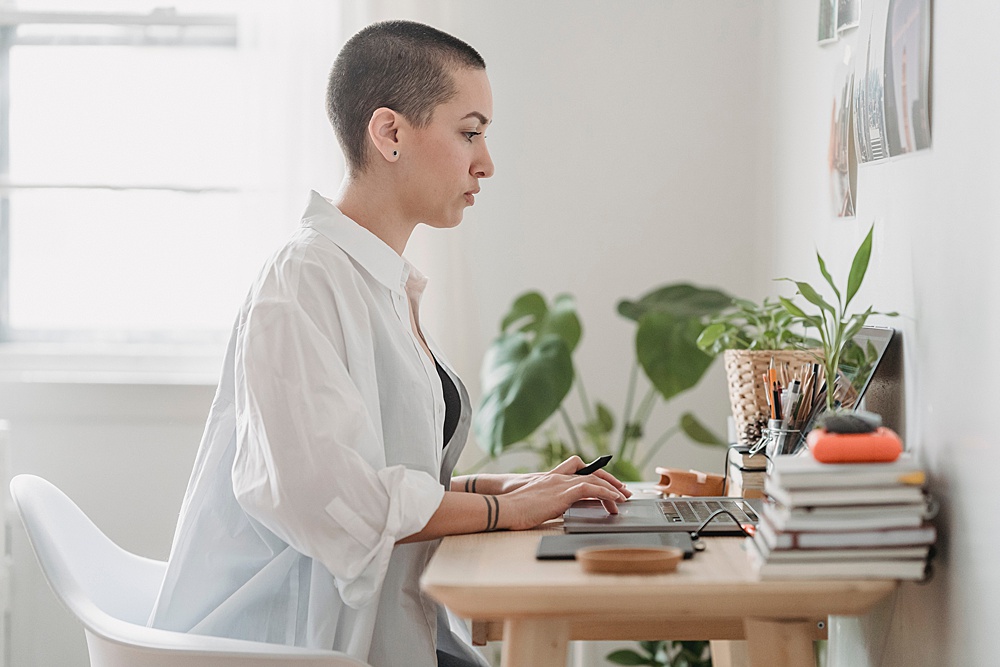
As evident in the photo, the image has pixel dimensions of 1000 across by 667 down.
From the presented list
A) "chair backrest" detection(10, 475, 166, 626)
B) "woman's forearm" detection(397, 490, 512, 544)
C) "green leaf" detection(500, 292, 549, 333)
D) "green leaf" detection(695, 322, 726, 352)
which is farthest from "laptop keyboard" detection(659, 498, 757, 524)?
"green leaf" detection(500, 292, 549, 333)

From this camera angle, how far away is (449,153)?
4.44 ft

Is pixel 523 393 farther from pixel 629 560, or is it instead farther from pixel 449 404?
pixel 629 560

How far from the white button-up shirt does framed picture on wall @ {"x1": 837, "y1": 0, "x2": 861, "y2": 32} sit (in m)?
0.77

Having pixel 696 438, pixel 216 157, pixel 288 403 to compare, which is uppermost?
pixel 216 157

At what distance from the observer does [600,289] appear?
2.66 metres

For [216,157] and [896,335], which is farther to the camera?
[216,157]

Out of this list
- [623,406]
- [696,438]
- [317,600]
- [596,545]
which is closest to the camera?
[596,545]

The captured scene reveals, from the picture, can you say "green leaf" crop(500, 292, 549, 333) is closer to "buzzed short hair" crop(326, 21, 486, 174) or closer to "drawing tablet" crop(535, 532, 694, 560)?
"buzzed short hair" crop(326, 21, 486, 174)

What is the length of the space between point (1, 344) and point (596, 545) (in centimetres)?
225

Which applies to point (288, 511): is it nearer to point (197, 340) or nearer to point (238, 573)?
point (238, 573)

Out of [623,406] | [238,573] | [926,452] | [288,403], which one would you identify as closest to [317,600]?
[238,573]

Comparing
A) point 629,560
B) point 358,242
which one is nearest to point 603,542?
point 629,560

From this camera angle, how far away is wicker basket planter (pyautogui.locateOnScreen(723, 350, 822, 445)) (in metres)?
1.52

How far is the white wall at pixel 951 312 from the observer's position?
94cm
